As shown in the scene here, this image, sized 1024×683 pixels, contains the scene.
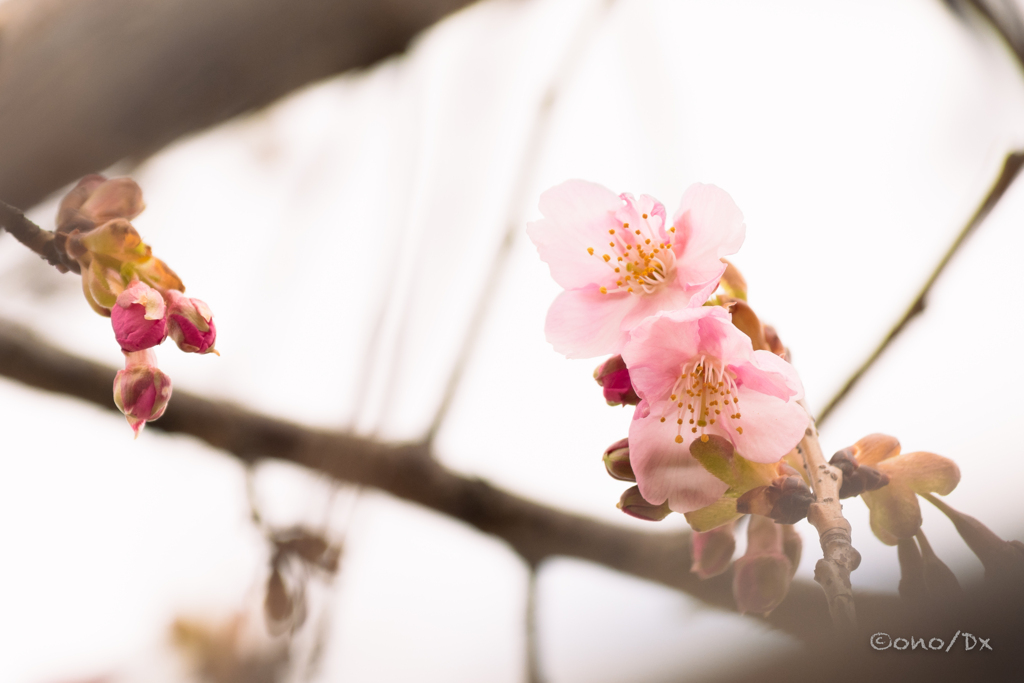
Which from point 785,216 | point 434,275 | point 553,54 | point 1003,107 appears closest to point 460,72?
point 553,54

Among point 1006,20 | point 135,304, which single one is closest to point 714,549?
point 135,304

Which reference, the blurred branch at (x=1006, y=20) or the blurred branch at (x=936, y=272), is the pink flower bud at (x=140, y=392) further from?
the blurred branch at (x=1006, y=20)

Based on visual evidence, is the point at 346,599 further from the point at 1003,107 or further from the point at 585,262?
the point at 1003,107

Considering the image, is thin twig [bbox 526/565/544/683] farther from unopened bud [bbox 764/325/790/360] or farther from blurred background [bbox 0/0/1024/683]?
unopened bud [bbox 764/325/790/360]

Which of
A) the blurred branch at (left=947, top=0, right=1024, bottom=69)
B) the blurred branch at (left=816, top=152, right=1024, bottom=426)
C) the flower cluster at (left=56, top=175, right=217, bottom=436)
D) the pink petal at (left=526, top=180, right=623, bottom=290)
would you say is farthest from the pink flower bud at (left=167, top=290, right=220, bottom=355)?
the blurred branch at (left=947, top=0, right=1024, bottom=69)

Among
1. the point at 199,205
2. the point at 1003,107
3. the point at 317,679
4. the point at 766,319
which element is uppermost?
the point at 1003,107

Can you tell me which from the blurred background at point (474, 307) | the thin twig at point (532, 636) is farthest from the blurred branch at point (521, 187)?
the thin twig at point (532, 636)
